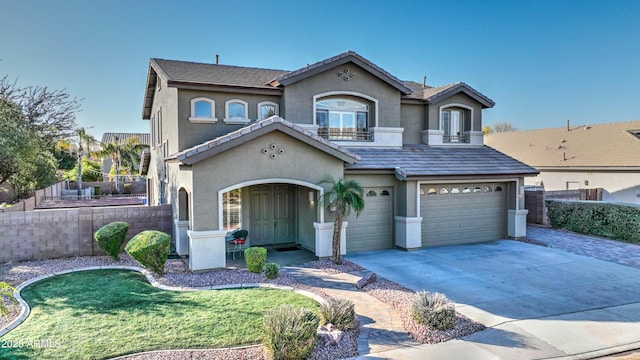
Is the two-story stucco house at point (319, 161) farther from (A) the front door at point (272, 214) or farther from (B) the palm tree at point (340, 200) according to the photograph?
(B) the palm tree at point (340, 200)

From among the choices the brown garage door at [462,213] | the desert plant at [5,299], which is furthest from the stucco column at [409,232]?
the desert plant at [5,299]

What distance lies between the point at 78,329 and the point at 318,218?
25.0 ft

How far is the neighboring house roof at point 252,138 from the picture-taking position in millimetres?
10805

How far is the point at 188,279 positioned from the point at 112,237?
340cm

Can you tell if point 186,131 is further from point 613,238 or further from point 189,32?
point 613,238

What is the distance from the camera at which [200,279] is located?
10297 millimetres

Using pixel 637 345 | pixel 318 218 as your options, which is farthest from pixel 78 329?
pixel 637 345

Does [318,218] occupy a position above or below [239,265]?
above

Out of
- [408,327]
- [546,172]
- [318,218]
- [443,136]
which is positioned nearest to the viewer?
[408,327]

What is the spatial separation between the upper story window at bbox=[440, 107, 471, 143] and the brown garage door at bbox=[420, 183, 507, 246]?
3006 mm

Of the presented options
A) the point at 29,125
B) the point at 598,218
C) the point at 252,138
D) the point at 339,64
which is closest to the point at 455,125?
the point at 339,64

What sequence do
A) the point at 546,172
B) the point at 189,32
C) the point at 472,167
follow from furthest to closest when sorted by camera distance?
the point at 546,172 < the point at 189,32 < the point at 472,167

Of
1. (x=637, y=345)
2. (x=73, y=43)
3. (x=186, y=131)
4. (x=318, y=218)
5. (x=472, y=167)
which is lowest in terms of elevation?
(x=637, y=345)

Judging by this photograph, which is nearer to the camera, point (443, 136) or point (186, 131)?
point (186, 131)
